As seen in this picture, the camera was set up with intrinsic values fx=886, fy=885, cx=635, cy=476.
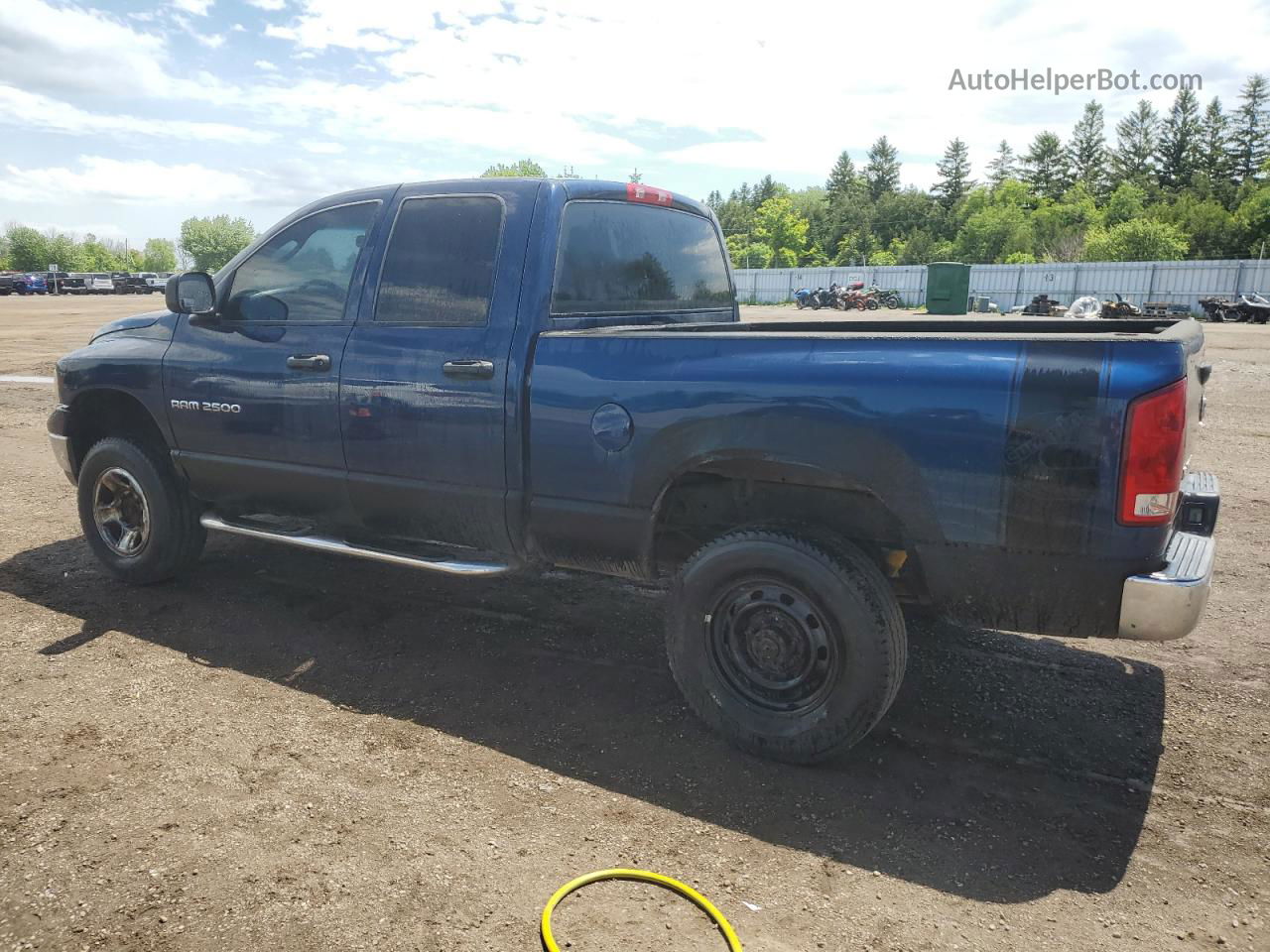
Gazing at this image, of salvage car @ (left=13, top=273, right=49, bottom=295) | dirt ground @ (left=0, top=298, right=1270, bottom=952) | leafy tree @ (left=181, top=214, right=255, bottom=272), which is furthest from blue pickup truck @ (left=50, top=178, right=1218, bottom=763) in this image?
leafy tree @ (left=181, top=214, right=255, bottom=272)

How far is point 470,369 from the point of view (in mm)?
3775

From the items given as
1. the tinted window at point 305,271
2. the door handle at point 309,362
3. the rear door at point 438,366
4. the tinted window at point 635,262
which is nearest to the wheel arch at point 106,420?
the tinted window at point 305,271

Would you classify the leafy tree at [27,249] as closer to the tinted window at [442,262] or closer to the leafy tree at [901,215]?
the leafy tree at [901,215]

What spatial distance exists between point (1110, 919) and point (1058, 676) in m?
1.67

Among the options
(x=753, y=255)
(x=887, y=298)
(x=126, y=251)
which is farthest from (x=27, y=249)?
(x=887, y=298)

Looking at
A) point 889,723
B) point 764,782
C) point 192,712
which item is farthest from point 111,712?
point 889,723

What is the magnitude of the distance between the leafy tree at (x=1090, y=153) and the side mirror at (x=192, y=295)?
12023 centimetres

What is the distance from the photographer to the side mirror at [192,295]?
14.6 ft

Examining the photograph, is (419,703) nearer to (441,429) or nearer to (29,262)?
(441,429)

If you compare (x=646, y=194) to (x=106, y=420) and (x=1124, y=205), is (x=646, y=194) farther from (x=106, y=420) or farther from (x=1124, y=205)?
(x=1124, y=205)

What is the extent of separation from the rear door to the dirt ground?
30.2 inches

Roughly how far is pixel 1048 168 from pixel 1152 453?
422 ft

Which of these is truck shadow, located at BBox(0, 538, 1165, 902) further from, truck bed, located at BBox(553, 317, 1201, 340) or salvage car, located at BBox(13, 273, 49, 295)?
salvage car, located at BBox(13, 273, 49, 295)

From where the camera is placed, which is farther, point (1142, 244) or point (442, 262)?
point (1142, 244)
